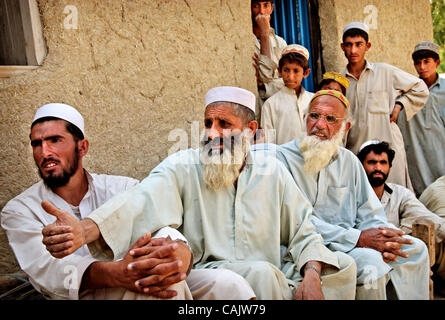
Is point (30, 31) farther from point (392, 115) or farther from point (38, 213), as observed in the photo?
point (392, 115)

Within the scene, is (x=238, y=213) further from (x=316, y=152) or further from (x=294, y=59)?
(x=294, y=59)

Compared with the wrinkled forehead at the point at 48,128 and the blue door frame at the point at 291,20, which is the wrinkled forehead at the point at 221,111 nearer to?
the wrinkled forehead at the point at 48,128

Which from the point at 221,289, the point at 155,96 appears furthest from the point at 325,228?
the point at 155,96

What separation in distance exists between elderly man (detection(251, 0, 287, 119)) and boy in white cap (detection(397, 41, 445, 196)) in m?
1.91

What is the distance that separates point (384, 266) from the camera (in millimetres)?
3121

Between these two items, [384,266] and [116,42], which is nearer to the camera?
[384,266]

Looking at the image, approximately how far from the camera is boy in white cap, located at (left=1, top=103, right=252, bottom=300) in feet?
7.82

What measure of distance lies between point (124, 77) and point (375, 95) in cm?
273

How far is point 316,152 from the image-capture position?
3645 mm

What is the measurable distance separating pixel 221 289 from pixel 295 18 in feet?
14.1

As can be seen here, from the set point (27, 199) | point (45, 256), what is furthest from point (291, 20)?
point (45, 256)

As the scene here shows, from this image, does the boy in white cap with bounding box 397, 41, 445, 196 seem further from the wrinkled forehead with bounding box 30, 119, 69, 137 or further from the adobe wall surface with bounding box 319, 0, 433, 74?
the wrinkled forehead with bounding box 30, 119, 69, 137

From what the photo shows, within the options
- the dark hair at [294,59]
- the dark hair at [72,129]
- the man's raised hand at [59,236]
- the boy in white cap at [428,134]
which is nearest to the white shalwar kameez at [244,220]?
the man's raised hand at [59,236]

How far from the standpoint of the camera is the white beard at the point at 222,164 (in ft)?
9.87
